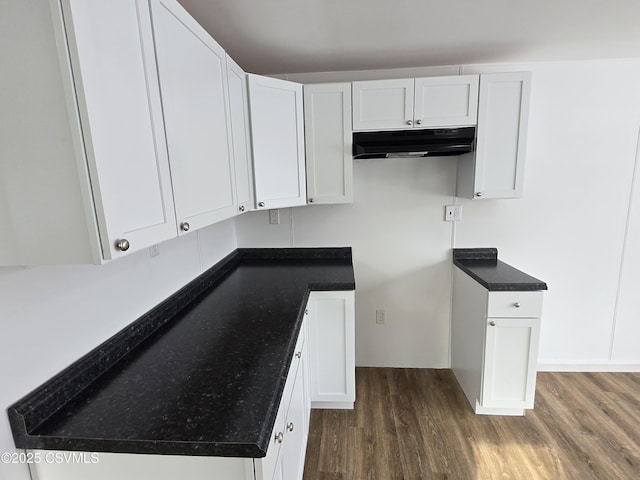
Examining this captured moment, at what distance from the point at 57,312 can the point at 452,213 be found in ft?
7.78

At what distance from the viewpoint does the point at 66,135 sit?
68 centimetres

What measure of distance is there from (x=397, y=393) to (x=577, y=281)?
1638 mm

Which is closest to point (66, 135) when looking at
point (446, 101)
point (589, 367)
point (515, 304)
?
point (446, 101)

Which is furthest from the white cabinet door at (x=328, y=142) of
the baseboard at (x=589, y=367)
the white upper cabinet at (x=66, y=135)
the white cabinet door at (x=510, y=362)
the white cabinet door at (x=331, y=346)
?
the baseboard at (x=589, y=367)

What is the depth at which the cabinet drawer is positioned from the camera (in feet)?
6.38

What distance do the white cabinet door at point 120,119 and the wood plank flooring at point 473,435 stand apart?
5.40ft

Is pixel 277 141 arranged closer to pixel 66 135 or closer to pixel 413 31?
pixel 413 31

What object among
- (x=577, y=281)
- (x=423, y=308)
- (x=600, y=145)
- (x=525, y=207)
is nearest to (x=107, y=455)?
A: (x=423, y=308)

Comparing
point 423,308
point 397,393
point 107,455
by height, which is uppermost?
point 107,455

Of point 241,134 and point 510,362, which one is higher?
point 241,134

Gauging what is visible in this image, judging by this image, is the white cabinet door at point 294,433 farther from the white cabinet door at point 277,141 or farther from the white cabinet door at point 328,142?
the white cabinet door at point 328,142

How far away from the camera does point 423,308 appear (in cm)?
261

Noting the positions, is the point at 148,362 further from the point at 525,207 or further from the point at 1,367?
the point at 525,207

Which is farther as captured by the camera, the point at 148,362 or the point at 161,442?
the point at 148,362
